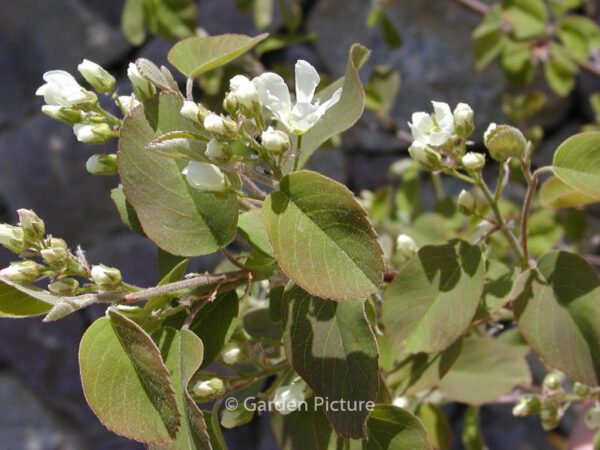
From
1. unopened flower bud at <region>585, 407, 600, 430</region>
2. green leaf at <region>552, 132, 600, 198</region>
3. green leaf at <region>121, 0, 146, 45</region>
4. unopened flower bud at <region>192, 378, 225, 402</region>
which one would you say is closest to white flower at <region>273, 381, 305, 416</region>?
unopened flower bud at <region>192, 378, 225, 402</region>

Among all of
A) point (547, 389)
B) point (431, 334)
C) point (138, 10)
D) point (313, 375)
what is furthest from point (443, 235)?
point (138, 10)

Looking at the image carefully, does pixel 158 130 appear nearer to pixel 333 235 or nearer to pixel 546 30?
pixel 333 235

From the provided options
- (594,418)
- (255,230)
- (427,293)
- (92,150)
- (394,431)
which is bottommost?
(92,150)

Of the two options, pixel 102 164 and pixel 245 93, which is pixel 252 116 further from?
pixel 102 164

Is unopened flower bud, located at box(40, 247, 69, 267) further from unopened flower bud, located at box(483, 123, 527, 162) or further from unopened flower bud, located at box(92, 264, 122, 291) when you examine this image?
unopened flower bud, located at box(483, 123, 527, 162)

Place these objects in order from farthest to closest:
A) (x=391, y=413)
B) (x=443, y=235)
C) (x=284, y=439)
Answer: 1. (x=443, y=235)
2. (x=284, y=439)
3. (x=391, y=413)

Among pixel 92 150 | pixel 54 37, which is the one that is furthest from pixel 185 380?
pixel 54 37
